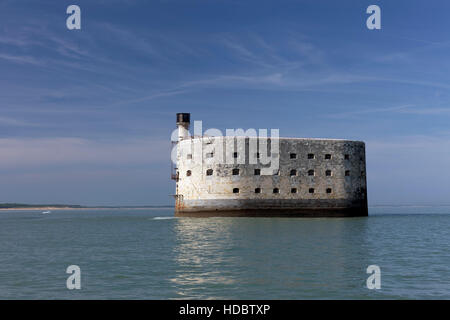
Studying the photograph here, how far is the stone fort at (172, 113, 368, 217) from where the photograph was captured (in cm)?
3966

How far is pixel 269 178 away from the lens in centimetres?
3994

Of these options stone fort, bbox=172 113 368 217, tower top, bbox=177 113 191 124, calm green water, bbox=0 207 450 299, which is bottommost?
calm green water, bbox=0 207 450 299

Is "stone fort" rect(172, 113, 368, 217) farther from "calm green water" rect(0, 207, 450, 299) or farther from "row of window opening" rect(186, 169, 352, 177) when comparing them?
"calm green water" rect(0, 207, 450, 299)

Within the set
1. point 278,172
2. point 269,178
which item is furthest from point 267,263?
point 278,172

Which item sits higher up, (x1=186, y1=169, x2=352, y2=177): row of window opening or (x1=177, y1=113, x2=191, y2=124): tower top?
(x1=177, y1=113, x2=191, y2=124): tower top

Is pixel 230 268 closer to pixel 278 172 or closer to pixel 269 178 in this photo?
pixel 269 178

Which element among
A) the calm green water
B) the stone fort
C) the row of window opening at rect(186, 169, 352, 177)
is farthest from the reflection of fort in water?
the row of window opening at rect(186, 169, 352, 177)

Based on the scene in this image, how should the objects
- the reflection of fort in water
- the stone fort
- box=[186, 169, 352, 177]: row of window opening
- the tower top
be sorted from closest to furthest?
the reflection of fort in water → the stone fort → box=[186, 169, 352, 177]: row of window opening → the tower top

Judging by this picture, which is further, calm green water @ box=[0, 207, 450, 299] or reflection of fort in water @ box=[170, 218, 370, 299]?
reflection of fort in water @ box=[170, 218, 370, 299]

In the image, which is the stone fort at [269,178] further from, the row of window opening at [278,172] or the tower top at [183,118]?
the tower top at [183,118]

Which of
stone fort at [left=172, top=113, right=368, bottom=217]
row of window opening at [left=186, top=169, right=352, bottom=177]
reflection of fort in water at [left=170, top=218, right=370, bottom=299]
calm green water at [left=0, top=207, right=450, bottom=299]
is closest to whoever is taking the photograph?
calm green water at [left=0, top=207, right=450, bottom=299]

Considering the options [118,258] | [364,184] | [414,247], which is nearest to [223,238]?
[118,258]

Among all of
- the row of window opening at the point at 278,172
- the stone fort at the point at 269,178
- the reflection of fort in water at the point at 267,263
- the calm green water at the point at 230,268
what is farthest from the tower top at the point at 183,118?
the calm green water at the point at 230,268
